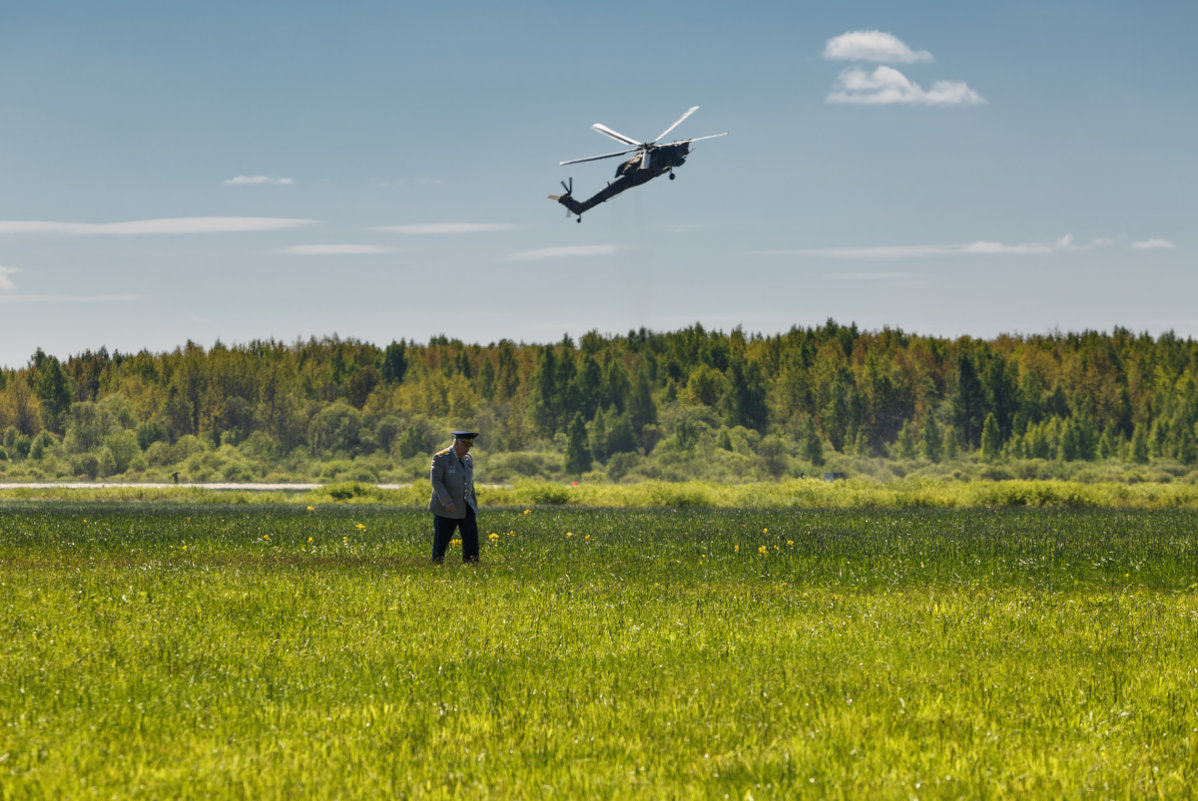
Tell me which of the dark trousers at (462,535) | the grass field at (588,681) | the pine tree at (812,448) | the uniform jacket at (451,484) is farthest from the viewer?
the pine tree at (812,448)

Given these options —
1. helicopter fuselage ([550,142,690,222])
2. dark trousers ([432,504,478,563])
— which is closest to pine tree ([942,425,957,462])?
helicopter fuselage ([550,142,690,222])

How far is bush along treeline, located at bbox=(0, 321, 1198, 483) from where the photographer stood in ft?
339

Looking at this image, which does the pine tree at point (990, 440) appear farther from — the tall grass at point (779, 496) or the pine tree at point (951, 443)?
the tall grass at point (779, 496)

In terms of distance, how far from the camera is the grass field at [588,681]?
7105 millimetres

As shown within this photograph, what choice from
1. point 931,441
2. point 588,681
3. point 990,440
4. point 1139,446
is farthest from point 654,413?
point 588,681

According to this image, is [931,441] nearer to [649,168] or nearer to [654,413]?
[654,413]

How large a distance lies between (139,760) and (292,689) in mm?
1818

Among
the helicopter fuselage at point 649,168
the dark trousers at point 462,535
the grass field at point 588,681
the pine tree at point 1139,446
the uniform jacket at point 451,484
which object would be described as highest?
the helicopter fuselage at point 649,168

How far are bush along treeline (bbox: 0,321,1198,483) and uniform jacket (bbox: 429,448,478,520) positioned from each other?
76725 mm

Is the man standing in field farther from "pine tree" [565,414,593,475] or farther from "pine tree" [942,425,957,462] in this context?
"pine tree" [942,425,957,462]

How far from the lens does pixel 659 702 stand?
28.9 feet

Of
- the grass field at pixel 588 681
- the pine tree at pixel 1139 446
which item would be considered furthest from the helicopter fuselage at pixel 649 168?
the pine tree at pixel 1139 446

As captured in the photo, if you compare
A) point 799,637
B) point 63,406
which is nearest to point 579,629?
point 799,637

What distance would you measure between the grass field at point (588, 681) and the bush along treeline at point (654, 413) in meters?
78.4
